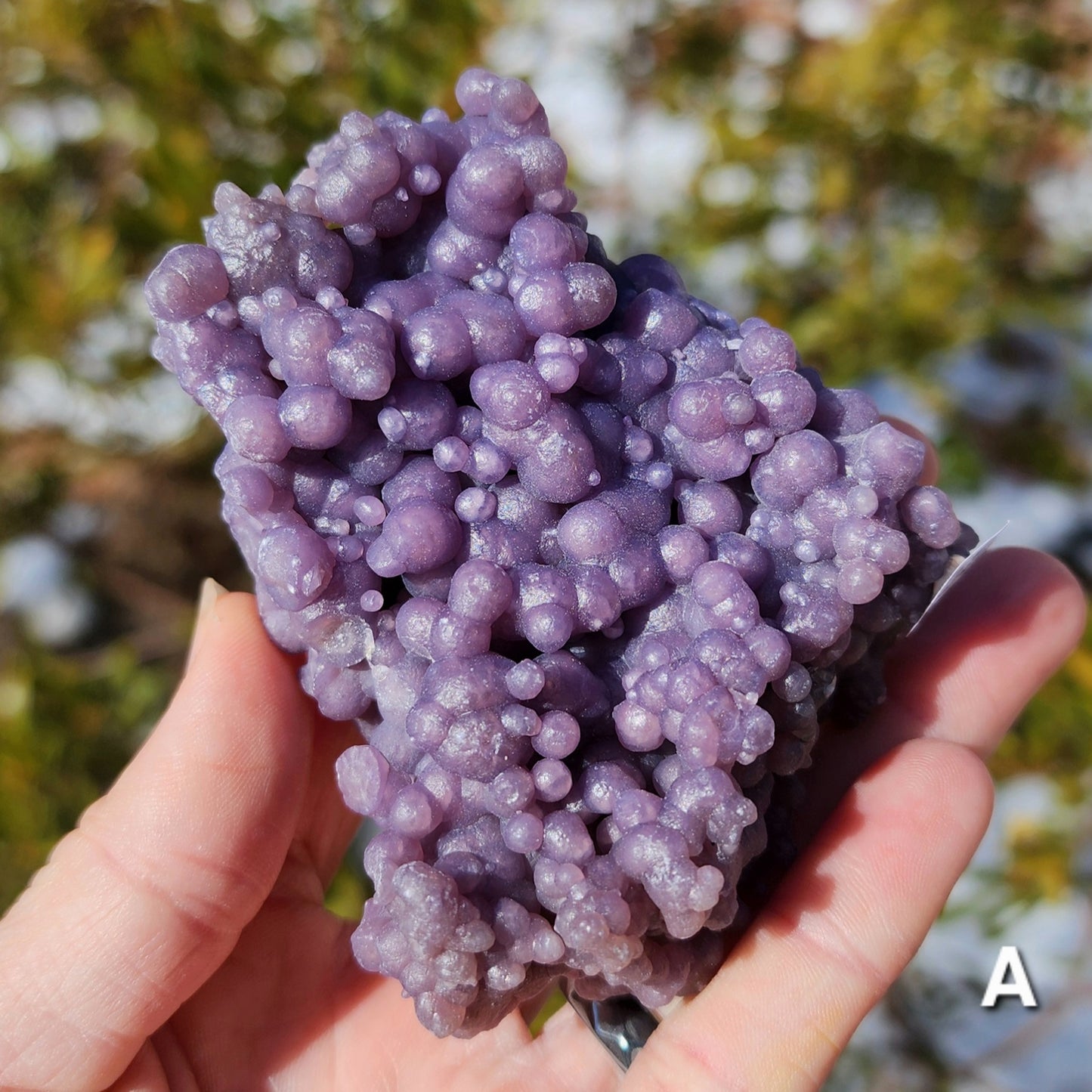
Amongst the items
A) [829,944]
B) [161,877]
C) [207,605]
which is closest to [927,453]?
[829,944]

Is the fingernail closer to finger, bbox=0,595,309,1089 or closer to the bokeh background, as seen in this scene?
finger, bbox=0,595,309,1089

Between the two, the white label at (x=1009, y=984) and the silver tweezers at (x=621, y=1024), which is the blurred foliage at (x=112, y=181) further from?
the white label at (x=1009, y=984)

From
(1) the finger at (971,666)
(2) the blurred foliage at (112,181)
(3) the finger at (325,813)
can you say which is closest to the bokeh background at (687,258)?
(2) the blurred foliage at (112,181)

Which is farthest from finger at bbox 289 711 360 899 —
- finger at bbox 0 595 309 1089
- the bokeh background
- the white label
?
the white label

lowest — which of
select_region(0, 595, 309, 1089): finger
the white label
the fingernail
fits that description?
the white label

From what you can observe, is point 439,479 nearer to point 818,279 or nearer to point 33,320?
point 33,320

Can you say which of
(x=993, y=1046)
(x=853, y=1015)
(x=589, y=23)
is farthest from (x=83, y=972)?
(x=589, y=23)

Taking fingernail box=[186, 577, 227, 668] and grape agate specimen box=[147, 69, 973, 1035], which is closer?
grape agate specimen box=[147, 69, 973, 1035]

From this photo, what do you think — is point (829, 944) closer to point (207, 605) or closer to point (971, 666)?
point (971, 666)
